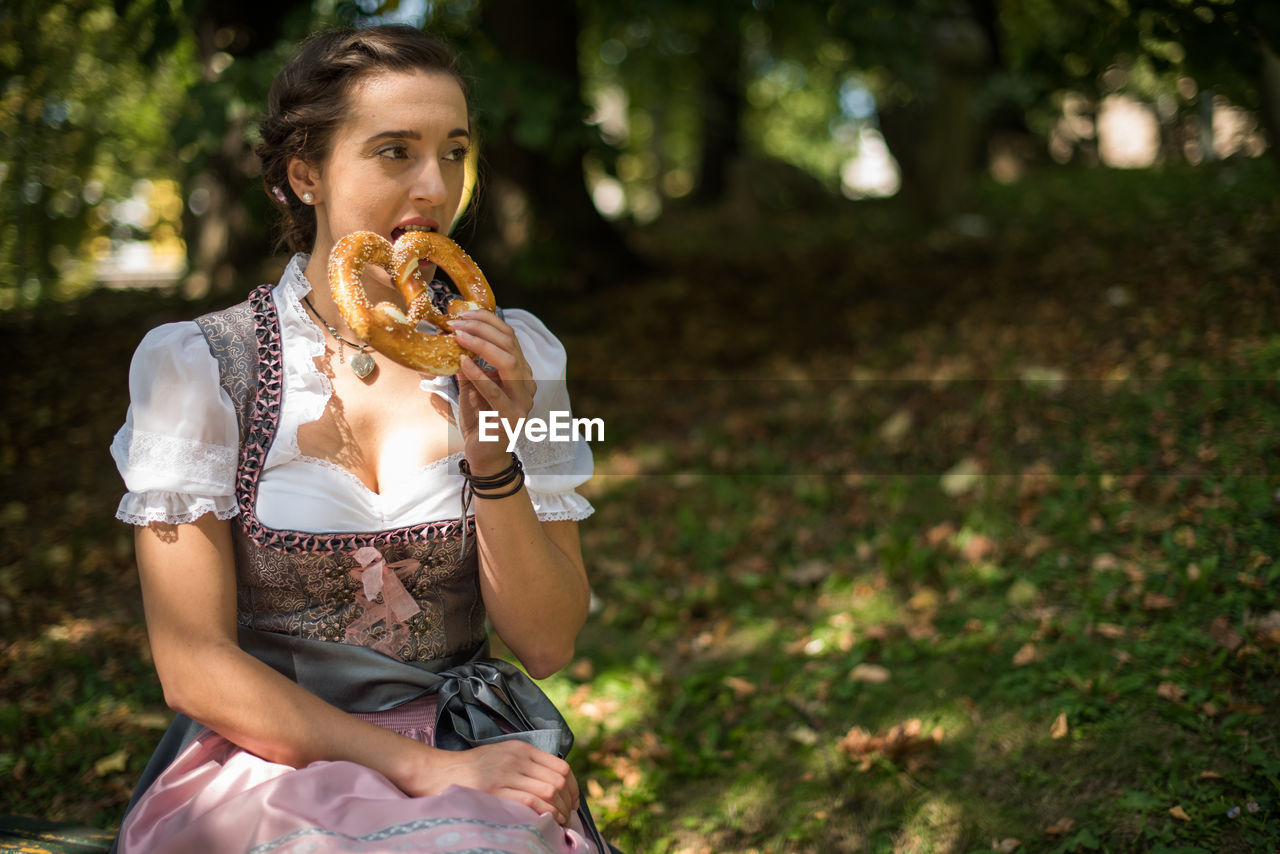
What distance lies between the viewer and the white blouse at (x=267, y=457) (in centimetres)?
179

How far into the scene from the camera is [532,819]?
1.68 metres

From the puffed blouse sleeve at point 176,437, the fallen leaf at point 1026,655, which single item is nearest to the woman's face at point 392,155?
the puffed blouse sleeve at point 176,437

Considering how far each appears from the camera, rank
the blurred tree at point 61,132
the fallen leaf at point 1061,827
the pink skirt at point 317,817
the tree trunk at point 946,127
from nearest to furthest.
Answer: the pink skirt at point 317,817 → the fallen leaf at point 1061,827 → the blurred tree at point 61,132 → the tree trunk at point 946,127

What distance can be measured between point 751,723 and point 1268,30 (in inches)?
120

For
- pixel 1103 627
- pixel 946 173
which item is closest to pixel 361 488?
pixel 1103 627

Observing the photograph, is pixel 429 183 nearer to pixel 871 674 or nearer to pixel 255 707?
pixel 255 707

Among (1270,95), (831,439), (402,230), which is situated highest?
(1270,95)

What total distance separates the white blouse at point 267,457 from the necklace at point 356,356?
3 centimetres

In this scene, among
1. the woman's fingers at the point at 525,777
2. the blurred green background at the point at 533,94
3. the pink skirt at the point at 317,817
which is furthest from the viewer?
the blurred green background at the point at 533,94

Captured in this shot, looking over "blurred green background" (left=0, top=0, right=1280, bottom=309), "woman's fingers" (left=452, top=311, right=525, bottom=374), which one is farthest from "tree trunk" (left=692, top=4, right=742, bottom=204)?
"woman's fingers" (left=452, top=311, right=525, bottom=374)

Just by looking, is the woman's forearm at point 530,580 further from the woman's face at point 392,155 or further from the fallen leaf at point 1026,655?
the fallen leaf at point 1026,655

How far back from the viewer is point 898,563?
4254mm

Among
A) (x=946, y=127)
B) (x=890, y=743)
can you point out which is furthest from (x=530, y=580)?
(x=946, y=127)

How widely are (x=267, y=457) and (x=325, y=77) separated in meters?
0.76
